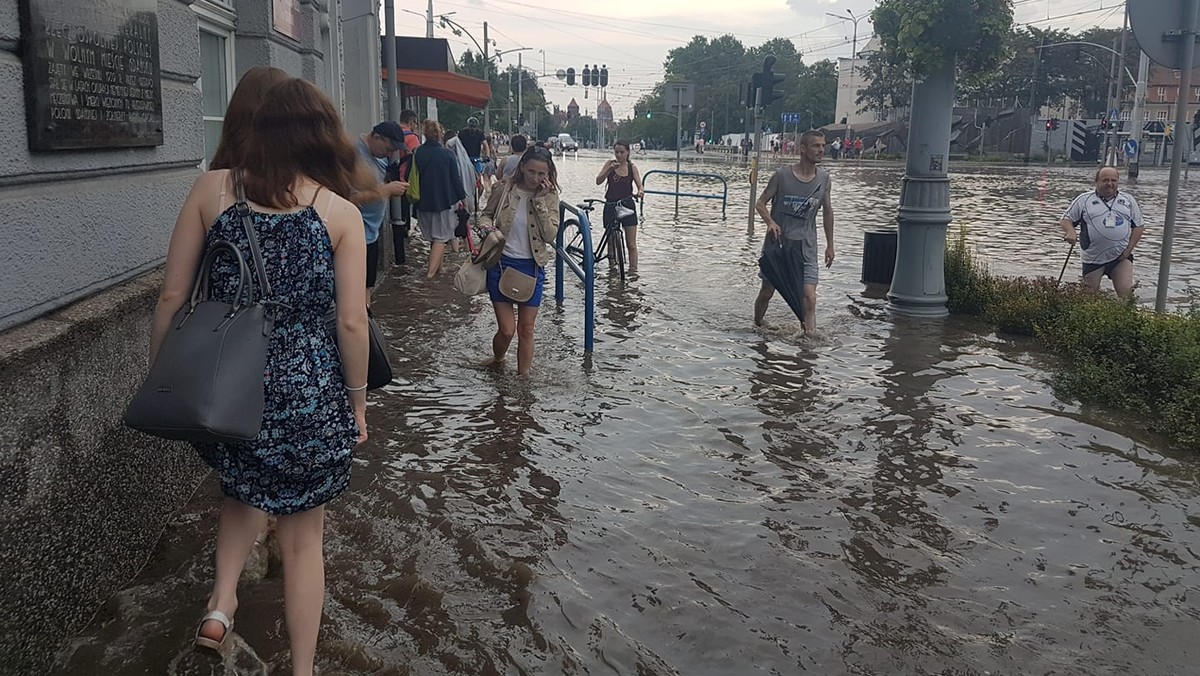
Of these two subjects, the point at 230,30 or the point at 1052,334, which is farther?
the point at 1052,334

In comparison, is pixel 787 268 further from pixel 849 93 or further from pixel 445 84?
pixel 849 93

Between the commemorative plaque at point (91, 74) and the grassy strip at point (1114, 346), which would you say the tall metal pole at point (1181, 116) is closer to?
the grassy strip at point (1114, 346)

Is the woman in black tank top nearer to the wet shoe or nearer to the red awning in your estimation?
the red awning

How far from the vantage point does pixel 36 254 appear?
3.45 metres

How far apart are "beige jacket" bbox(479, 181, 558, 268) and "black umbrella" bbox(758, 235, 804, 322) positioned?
2565 millimetres

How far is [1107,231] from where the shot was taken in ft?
31.7

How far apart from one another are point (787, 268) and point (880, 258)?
3729 millimetres

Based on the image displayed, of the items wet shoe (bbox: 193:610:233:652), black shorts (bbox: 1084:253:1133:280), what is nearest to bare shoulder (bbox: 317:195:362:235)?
wet shoe (bbox: 193:610:233:652)

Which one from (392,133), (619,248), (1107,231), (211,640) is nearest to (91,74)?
(211,640)

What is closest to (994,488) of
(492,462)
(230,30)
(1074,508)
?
(1074,508)

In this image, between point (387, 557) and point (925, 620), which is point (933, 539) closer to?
point (925, 620)

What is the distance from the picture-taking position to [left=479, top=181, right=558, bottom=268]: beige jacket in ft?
21.8

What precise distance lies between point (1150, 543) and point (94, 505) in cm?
422

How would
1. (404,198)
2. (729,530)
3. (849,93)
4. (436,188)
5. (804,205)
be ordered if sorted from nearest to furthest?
(729,530)
(804,205)
(436,188)
(404,198)
(849,93)
